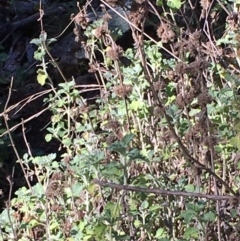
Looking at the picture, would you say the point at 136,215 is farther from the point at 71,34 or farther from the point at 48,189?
the point at 71,34

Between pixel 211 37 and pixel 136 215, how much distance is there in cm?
114

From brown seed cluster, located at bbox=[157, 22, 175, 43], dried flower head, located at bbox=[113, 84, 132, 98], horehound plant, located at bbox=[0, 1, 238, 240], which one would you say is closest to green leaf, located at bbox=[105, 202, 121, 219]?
horehound plant, located at bbox=[0, 1, 238, 240]

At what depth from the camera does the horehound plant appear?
265cm

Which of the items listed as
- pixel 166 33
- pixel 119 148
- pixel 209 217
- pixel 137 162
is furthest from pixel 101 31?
pixel 209 217

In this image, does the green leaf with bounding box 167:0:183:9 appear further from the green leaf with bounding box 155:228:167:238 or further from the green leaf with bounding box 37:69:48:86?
the green leaf with bounding box 155:228:167:238

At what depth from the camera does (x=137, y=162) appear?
3.14m

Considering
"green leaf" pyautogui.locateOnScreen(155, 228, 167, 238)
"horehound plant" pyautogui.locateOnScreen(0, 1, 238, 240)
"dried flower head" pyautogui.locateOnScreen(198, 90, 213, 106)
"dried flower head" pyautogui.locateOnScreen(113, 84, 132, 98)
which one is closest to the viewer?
"dried flower head" pyautogui.locateOnScreen(198, 90, 213, 106)

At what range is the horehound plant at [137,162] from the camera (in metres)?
2.65

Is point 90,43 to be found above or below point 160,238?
above

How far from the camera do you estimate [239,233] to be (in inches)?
104

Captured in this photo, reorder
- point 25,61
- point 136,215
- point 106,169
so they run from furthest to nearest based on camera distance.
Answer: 1. point 25,61
2. point 136,215
3. point 106,169

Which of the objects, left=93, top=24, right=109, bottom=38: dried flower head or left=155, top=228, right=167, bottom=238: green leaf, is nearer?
left=155, top=228, right=167, bottom=238: green leaf

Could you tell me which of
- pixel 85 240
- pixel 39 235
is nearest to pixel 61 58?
pixel 39 235

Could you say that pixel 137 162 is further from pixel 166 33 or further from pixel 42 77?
pixel 42 77
